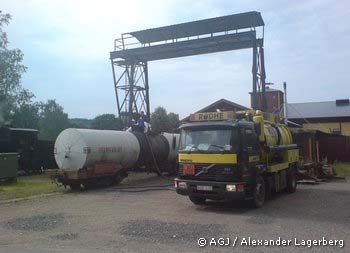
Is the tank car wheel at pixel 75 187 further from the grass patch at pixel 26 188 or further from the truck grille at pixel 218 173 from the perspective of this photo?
the truck grille at pixel 218 173

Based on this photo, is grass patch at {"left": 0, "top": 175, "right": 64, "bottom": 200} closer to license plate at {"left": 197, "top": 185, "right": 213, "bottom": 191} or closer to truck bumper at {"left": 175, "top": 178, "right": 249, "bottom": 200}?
truck bumper at {"left": 175, "top": 178, "right": 249, "bottom": 200}

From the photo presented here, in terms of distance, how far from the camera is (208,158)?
45.7 ft

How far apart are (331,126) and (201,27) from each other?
103 feet

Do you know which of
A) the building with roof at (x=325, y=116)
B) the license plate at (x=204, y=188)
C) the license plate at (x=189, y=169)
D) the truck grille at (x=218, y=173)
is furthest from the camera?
the building with roof at (x=325, y=116)

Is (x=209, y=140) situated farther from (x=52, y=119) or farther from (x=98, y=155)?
(x=52, y=119)

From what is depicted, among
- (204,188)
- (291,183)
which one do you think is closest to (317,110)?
(291,183)

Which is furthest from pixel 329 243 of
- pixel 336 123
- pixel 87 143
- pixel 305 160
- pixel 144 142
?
pixel 336 123

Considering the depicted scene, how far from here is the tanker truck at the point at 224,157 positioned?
13.7 meters

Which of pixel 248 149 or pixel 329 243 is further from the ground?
pixel 248 149

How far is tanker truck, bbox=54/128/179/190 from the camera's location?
2009 centimetres

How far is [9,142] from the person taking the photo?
93.4ft

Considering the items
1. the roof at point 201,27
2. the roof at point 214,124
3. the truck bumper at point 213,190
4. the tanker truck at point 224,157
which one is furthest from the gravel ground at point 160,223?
the roof at point 201,27

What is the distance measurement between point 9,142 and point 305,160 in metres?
16.8

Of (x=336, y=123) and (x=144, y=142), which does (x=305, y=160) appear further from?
(x=336, y=123)
